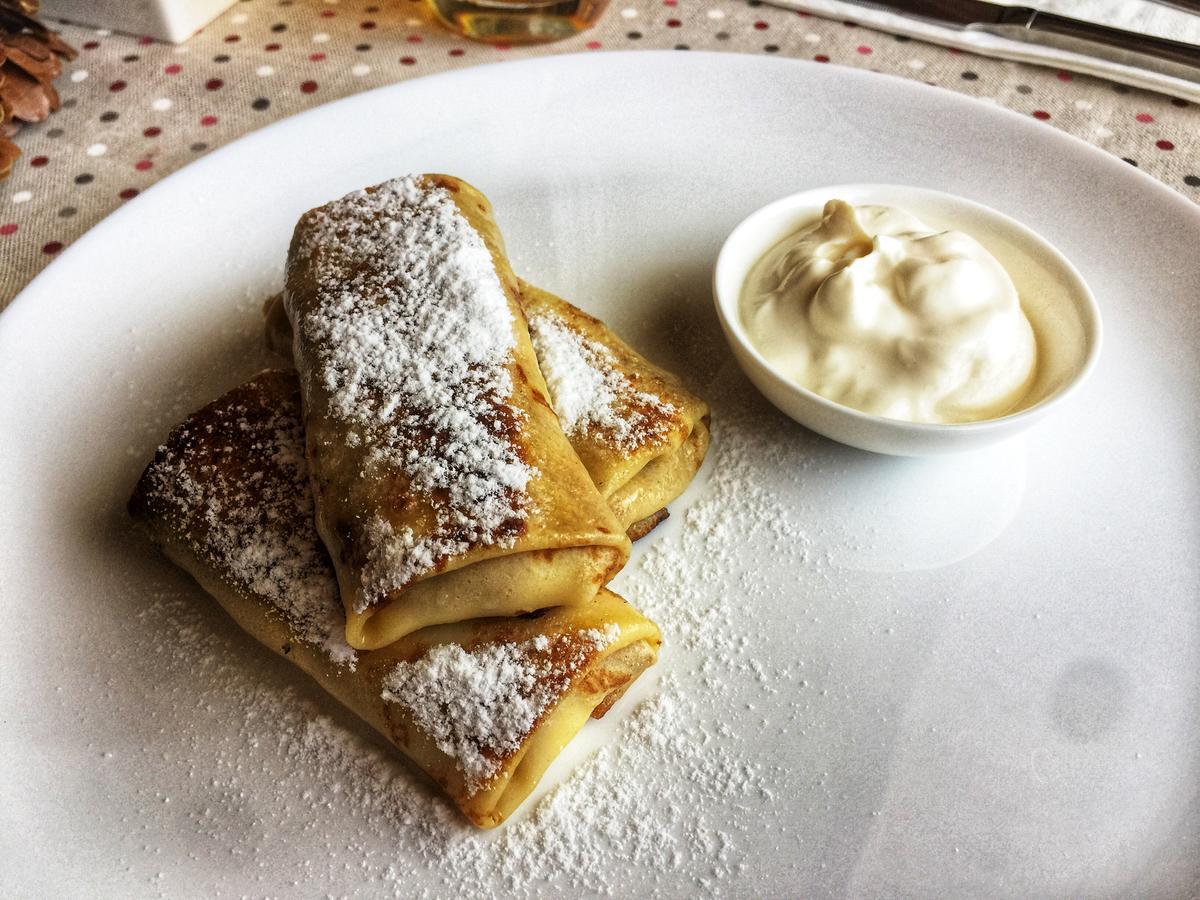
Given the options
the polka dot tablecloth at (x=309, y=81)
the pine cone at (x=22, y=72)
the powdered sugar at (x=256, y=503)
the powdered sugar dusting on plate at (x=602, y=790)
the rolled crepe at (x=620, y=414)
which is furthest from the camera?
the pine cone at (x=22, y=72)

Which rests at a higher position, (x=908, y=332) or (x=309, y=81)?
(x=908, y=332)

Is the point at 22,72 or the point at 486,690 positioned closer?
the point at 486,690

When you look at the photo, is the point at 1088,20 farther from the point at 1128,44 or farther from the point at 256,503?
the point at 256,503

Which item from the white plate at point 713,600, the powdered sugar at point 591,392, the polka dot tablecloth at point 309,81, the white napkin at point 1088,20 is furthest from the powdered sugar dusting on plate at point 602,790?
the white napkin at point 1088,20

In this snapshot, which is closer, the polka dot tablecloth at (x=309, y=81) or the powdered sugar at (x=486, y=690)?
the powdered sugar at (x=486, y=690)

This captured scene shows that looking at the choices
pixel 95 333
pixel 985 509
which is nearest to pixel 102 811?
pixel 95 333

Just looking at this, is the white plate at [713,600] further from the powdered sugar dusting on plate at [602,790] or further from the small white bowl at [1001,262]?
the small white bowl at [1001,262]

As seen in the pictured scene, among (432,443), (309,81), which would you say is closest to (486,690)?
(432,443)
